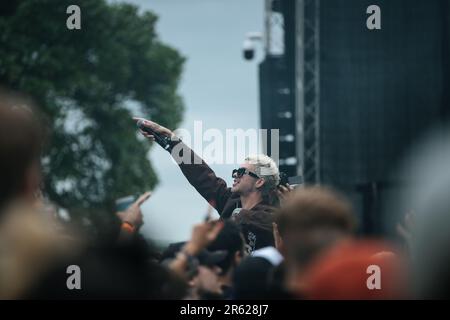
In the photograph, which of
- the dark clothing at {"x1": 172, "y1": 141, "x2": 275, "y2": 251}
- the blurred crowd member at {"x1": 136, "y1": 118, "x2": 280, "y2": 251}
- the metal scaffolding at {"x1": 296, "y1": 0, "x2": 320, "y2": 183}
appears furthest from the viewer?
the metal scaffolding at {"x1": 296, "y1": 0, "x2": 320, "y2": 183}

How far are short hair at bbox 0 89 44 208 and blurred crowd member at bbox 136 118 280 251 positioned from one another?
9.08 feet

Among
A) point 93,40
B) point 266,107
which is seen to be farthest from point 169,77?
point 266,107

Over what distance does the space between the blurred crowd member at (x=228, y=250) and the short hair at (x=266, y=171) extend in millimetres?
1475

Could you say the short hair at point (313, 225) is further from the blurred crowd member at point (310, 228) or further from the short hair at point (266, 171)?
the short hair at point (266, 171)

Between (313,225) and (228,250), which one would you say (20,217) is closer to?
(313,225)

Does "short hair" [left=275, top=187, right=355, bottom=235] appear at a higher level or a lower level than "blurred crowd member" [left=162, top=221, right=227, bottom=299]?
higher

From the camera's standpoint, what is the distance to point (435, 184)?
9.39 feet

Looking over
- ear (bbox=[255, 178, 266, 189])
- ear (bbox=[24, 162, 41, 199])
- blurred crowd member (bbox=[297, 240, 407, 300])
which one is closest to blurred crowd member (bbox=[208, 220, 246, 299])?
blurred crowd member (bbox=[297, 240, 407, 300])

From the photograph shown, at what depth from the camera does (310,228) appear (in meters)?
2.99

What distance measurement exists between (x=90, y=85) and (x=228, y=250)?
2115cm

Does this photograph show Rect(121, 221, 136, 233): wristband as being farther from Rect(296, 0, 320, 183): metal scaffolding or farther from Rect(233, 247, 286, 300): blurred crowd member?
Rect(296, 0, 320, 183): metal scaffolding

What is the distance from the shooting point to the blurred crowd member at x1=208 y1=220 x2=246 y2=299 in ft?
14.0

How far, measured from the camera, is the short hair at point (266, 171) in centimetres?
579

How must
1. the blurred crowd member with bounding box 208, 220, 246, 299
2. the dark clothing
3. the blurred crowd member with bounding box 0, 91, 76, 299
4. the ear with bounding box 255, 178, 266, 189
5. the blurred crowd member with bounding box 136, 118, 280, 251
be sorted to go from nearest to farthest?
the blurred crowd member with bounding box 0, 91, 76, 299, the blurred crowd member with bounding box 208, 220, 246, 299, the blurred crowd member with bounding box 136, 118, 280, 251, the dark clothing, the ear with bounding box 255, 178, 266, 189
